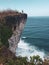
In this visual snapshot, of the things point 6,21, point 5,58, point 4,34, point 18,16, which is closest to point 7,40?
point 4,34

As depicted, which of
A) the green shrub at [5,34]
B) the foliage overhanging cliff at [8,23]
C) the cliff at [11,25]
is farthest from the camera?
the cliff at [11,25]

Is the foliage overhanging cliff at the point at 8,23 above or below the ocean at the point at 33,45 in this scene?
above

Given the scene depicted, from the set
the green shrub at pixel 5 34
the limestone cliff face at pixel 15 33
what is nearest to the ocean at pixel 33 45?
the limestone cliff face at pixel 15 33

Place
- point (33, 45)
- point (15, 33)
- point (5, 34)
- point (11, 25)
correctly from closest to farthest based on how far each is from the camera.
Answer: point (5, 34) < point (11, 25) < point (15, 33) < point (33, 45)

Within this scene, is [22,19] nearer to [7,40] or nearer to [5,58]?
[7,40]

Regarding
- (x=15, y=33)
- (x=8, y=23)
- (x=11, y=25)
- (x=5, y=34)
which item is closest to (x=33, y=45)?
(x=15, y=33)

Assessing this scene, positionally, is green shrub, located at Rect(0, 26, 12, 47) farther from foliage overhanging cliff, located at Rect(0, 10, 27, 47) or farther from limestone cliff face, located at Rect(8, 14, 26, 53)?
limestone cliff face, located at Rect(8, 14, 26, 53)

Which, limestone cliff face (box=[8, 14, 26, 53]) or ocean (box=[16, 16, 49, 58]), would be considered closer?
limestone cliff face (box=[8, 14, 26, 53])

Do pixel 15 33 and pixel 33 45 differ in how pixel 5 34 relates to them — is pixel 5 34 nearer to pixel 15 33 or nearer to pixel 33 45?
pixel 15 33

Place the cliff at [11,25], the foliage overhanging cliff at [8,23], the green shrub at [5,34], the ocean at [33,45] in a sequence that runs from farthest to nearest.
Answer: the ocean at [33,45] → the cliff at [11,25] → the foliage overhanging cliff at [8,23] → the green shrub at [5,34]

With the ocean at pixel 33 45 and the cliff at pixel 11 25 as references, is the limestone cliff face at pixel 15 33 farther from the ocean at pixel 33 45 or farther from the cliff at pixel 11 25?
the ocean at pixel 33 45

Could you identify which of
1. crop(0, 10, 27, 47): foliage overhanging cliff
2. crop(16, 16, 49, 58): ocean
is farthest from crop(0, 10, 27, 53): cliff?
crop(16, 16, 49, 58): ocean
